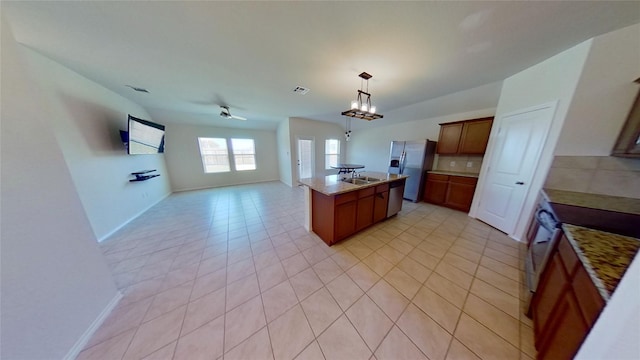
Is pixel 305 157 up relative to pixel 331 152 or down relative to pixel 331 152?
down

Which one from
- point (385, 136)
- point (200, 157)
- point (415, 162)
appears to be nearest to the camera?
point (415, 162)

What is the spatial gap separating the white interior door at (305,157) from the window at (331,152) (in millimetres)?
620

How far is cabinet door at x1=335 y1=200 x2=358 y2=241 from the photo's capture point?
232 cm

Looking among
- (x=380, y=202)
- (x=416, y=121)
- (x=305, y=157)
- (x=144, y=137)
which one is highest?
(x=416, y=121)

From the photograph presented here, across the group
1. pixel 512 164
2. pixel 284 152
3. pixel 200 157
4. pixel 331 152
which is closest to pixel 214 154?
pixel 200 157

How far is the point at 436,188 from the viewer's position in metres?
3.88

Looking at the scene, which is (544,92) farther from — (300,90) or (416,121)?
(300,90)

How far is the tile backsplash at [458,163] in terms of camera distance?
358cm

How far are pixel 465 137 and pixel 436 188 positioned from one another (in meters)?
1.23

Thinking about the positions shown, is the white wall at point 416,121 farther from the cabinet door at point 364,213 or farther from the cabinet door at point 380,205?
the cabinet door at point 364,213

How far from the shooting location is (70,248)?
48.5 inches

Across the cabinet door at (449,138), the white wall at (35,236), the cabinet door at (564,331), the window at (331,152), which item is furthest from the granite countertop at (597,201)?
the window at (331,152)

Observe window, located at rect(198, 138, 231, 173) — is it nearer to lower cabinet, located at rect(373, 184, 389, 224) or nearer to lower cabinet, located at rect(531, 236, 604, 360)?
lower cabinet, located at rect(373, 184, 389, 224)

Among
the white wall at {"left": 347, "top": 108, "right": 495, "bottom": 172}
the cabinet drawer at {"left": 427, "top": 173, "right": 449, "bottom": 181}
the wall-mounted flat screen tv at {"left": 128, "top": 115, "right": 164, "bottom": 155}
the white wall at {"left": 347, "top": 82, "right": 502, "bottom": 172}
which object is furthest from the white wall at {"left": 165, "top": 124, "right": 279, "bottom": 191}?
the cabinet drawer at {"left": 427, "top": 173, "right": 449, "bottom": 181}
